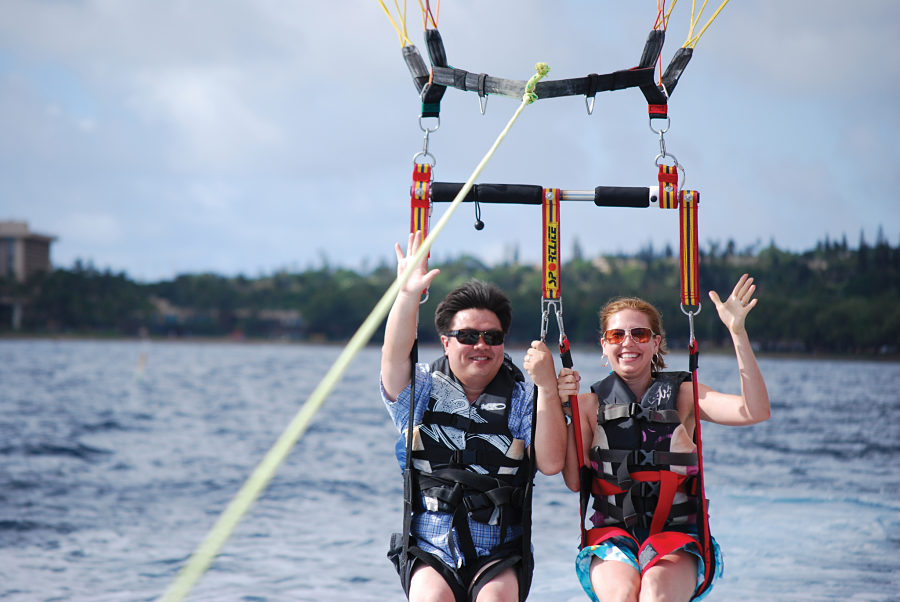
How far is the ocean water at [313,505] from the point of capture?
598cm

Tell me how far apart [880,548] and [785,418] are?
20.6 m

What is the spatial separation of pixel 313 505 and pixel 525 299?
53.1 m

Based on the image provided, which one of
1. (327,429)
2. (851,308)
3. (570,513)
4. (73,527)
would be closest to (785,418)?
(327,429)

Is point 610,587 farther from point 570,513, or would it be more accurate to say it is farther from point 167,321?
point 167,321

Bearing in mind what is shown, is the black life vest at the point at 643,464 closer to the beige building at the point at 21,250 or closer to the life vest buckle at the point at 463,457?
the life vest buckle at the point at 463,457

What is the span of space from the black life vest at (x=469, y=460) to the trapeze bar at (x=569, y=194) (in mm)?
736

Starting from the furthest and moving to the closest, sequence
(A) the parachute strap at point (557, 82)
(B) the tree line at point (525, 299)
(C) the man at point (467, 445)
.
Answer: (B) the tree line at point (525, 299)
(A) the parachute strap at point (557, 82)
(C) the man at point (467, 445)

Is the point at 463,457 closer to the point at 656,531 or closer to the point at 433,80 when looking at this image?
the point at 656,531

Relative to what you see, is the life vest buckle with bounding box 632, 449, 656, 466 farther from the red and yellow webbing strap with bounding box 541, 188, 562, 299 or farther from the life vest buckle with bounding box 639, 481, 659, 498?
the red and yellow webbing strap with bounding box 541, 188, 562, 299

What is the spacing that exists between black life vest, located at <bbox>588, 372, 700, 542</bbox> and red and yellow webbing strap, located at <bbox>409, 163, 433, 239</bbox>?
40.8 inches

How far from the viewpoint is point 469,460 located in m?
3.00

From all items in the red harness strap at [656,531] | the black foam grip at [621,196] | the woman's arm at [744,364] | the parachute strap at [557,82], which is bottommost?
the red harness strap at [656,531]

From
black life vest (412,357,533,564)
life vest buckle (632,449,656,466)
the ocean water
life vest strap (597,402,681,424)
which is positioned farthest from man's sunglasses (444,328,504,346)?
the ocean water

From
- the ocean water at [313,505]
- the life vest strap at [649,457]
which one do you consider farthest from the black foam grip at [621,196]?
the ocean water at [313,505]
